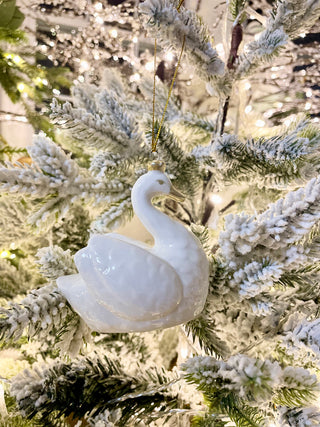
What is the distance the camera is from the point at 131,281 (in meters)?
0.37

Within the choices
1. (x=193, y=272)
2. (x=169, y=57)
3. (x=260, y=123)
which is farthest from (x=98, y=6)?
(x=193, y=272)

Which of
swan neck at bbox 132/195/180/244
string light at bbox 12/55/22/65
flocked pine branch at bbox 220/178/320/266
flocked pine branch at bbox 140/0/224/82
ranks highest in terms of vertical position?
flocked pine branch at bbox 140/0/224/82

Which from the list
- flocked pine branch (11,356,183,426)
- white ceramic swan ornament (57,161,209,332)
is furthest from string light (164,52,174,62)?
flocked pine branch (11,356,183,426)

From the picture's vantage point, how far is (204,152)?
562 millimetres

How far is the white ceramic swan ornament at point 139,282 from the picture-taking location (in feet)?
1.22

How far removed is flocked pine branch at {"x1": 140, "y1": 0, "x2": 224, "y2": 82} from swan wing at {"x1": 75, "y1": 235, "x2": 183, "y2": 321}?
291mm

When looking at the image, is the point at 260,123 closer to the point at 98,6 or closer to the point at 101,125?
the point at 101,125

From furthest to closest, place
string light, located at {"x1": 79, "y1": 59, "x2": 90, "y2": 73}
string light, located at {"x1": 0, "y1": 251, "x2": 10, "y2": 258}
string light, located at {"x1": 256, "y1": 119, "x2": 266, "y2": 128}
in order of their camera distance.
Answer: string light, located at {"x1": 79, "y1": 59, "x2": 90, "y2": 73} → string light, located at {"x1": 256, "y1": 119, "x2": 266, "y2": 128} → string light, located at {"x1": 0, "y1": 251, "x2": 10, "y2": 258}

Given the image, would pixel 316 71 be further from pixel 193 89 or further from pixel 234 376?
pixel 234 376

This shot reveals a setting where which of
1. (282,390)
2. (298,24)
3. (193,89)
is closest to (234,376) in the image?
(282,390)

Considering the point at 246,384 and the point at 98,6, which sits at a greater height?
the point at 98,6

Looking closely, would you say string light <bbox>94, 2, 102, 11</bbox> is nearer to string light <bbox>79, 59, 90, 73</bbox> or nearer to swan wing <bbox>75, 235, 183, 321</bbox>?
string light <bbox>79, 59, 90, 73</bbox>

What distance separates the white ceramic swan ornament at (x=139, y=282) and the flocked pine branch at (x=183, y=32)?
9.8 inches

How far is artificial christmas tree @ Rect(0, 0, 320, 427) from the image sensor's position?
370 mm
